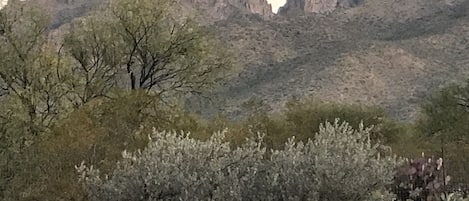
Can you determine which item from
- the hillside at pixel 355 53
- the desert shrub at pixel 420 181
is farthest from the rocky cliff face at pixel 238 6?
the desert shrub at pixel 420 181

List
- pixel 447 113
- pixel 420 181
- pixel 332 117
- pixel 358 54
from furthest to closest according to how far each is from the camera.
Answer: pixel 358 54, pixel 447 113, pixel 332 117, pixel 420 181

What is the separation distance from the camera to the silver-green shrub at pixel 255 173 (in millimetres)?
9000

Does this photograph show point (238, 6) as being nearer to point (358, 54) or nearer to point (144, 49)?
point (358, 54)

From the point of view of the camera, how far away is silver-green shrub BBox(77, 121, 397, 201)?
9000mm

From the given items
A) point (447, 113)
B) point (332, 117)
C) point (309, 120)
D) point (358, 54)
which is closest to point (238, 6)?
point (358, 54)

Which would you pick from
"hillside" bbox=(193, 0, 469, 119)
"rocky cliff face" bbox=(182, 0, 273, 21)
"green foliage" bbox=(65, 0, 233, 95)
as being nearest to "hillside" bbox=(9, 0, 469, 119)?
"hillside" bbox=(193, 0, 469, 119)

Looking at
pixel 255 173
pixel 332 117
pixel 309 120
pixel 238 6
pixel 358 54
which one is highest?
pixel 238 6

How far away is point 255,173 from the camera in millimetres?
9305

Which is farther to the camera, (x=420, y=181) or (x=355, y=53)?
(x=355, y=53)

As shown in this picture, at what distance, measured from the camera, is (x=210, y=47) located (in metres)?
22.6

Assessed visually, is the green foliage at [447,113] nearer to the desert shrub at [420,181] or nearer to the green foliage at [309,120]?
the green foliage at [309,120]

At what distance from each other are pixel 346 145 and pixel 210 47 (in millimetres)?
13535

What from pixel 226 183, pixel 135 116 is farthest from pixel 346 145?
pixel 135 116

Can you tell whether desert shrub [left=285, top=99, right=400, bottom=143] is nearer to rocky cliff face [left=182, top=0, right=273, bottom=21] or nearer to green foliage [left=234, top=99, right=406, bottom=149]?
green foliage [left=234, top=99, right=406, bottom=149]
